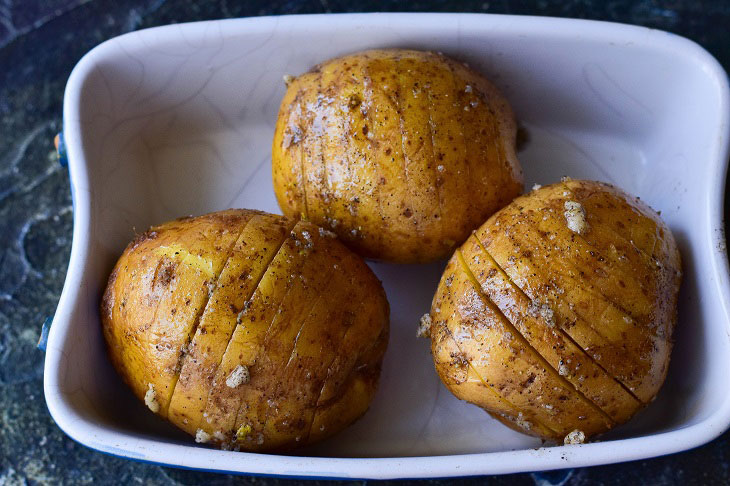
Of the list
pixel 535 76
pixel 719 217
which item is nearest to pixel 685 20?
pixel 535 76

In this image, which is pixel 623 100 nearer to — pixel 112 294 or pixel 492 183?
pixel 492 183

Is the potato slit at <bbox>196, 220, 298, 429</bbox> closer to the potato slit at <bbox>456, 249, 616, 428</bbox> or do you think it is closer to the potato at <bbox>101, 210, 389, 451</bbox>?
the potato at <bbox>101, 210, 389, 451</bbox>

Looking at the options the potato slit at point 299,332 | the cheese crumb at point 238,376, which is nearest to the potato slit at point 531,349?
the potato slit at point 299,332

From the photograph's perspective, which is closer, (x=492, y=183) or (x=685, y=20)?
(x=492, y=183)

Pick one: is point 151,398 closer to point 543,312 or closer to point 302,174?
point 302,174

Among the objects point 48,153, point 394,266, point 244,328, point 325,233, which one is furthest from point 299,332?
point 48,153

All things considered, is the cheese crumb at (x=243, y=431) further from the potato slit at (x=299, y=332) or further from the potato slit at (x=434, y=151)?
the potato slit at (x=434, y=151)
